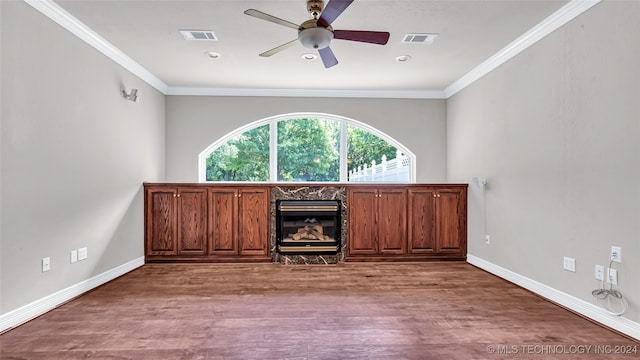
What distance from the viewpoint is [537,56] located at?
3.18 m

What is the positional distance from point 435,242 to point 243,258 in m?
2.63

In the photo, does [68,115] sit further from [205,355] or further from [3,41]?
[205,355]

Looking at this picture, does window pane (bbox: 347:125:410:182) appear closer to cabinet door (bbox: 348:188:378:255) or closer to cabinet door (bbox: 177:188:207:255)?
cabinet door (bbox: 348:188:378:255)

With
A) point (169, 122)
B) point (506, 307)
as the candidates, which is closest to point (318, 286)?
point (506, 307)

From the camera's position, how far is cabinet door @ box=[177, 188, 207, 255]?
4.44 m

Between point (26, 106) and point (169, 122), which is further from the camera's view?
point (169, 122)

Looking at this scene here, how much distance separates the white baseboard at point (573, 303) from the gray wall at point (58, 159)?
4327 millimetres

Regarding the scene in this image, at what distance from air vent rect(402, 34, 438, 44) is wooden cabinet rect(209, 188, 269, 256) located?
2529 mm

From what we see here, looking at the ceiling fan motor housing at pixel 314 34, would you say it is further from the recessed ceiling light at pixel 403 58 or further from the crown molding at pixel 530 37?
the crown molding at pixel 530 37

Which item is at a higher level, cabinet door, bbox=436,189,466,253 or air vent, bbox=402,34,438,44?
air vent, bbox=402,34,438,44

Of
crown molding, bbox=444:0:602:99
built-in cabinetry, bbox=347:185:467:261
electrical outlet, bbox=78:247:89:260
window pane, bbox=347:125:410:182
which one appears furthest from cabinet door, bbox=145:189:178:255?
crown molding, bbox=444:0:602:99

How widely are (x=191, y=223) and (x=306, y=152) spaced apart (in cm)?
203

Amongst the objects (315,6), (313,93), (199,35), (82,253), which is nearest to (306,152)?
(313,93)

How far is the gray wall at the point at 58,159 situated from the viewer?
7.90 feet
